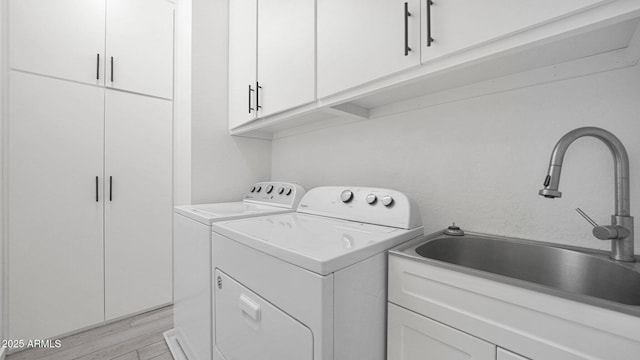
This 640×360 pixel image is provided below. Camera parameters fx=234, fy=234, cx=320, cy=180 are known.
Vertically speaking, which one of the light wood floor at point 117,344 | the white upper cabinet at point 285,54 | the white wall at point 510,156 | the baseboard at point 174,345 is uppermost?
the white upper cabinet at point 285,54

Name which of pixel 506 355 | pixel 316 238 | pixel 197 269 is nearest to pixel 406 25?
pixel 316 238

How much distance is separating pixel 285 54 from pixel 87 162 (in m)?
1.70

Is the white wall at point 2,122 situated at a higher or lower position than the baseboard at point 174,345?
higher

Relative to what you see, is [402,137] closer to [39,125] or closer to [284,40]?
[284,40]

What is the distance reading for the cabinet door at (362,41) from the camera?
905 mm

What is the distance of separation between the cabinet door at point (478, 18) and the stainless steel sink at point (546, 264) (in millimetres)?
708

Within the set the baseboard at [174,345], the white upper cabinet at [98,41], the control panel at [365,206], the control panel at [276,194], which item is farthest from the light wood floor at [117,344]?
the white upper cabinet at [98,41]

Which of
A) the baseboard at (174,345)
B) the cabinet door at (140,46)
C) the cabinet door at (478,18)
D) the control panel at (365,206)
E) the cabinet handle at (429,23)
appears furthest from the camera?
the cabinet door at (140,46)

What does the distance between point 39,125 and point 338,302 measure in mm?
2299

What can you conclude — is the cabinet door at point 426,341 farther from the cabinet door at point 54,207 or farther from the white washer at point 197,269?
the cabinet door at point 54,207

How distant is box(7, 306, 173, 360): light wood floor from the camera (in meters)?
1.51

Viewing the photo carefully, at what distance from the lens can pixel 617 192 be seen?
73 cm

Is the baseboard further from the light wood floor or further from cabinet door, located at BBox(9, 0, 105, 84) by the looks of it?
cabinet door, located at BBox(9, 0, 105, 84)

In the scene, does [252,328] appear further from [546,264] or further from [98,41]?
[98,41]
